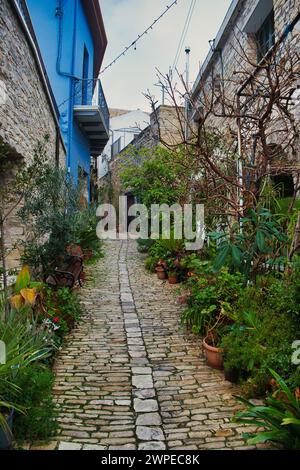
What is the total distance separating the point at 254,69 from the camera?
693cm

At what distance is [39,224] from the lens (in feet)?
18.4

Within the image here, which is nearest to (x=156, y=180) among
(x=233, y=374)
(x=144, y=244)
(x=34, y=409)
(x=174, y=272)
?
(x=144, y=244)

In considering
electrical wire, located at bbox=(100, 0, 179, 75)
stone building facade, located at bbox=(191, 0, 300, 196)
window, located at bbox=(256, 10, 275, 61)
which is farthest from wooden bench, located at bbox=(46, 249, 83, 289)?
electrical wire, located at bbox=(100, 0, 179, 75)

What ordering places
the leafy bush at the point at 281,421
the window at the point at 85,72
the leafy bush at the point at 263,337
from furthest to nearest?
the window at the point at 85,72, the leafy bush at the point at 263,337, the leafy bush at the point at 281,421

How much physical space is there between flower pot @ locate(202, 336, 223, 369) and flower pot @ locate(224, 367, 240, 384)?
218 millimetres

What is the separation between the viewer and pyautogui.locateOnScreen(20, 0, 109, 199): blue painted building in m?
9.70

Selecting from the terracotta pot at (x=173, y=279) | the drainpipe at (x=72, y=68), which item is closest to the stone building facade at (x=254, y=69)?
the terracotta pot at (x=173, y=279)

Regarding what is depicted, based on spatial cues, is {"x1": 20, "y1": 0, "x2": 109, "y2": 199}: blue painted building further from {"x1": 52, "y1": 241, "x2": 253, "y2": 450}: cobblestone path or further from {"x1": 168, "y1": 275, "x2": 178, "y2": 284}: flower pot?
{"x1": 52, "y1": 241, "x2": 253, "y2": 450}: cobblestone path

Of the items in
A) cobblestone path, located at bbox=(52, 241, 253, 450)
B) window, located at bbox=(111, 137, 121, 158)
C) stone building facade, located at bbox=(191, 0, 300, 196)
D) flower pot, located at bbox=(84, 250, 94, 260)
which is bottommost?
cobblestone path, located at bbox=(52, 241, 253, 450)

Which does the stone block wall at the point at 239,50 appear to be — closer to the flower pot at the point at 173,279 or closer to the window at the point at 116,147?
the flower pot at the point at 173,279

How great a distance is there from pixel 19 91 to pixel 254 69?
4510mm

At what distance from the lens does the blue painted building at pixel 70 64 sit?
31.8 ft

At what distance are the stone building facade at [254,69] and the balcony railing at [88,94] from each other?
9.69 ft

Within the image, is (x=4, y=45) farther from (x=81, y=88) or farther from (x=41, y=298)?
(x=81, y=88)
